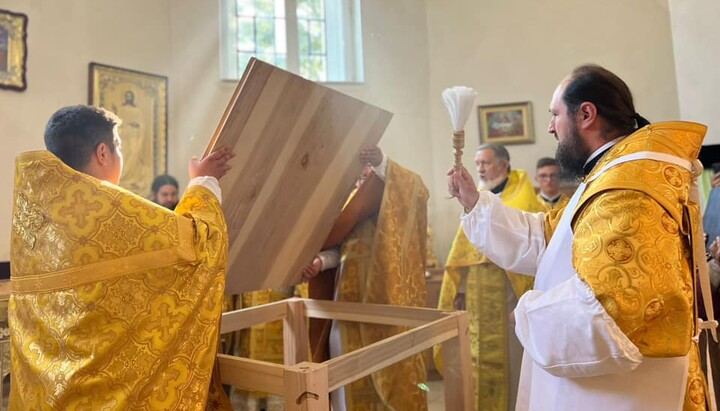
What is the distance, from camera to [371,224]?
2.31 meters

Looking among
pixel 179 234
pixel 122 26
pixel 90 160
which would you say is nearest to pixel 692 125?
pixel 179 234

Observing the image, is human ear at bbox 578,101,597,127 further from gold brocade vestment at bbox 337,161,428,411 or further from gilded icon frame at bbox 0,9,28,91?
gilded icon frame at bbox 0,9,28,91

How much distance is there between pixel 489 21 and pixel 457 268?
3.35 meters

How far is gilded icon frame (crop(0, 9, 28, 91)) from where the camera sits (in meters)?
4.08

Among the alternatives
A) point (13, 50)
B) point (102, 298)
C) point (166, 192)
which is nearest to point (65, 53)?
point (13, 50)

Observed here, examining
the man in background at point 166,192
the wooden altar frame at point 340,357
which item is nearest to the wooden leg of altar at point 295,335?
the wooden altar frame at point 340,357

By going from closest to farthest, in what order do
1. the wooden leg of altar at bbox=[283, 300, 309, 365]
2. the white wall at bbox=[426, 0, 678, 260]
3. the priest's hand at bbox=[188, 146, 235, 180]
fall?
the priest's hand at bbox=[188, 146, 235, 180] < the wooden leg of altar at bbox=[283, 300, 309, 365] < the white wall at bbox=[426, 0, 678, 260]

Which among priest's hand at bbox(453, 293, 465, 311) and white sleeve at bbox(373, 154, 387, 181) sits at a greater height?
white sleeve at bbox(373, 154, 387, 181)

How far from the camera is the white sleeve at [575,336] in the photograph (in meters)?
1.03

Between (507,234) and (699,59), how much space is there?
3429mm

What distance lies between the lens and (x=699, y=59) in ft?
13.2

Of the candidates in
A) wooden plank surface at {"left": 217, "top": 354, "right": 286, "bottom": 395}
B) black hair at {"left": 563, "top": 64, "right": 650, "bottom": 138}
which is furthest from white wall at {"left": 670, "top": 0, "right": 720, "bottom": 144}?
wooden plank surface at {"left": 217, "top": 354, "right": 286, "bottom": 395}

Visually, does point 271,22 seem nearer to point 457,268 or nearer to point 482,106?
point 482,106

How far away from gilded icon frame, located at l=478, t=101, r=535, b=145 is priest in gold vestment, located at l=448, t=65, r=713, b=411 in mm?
4055
